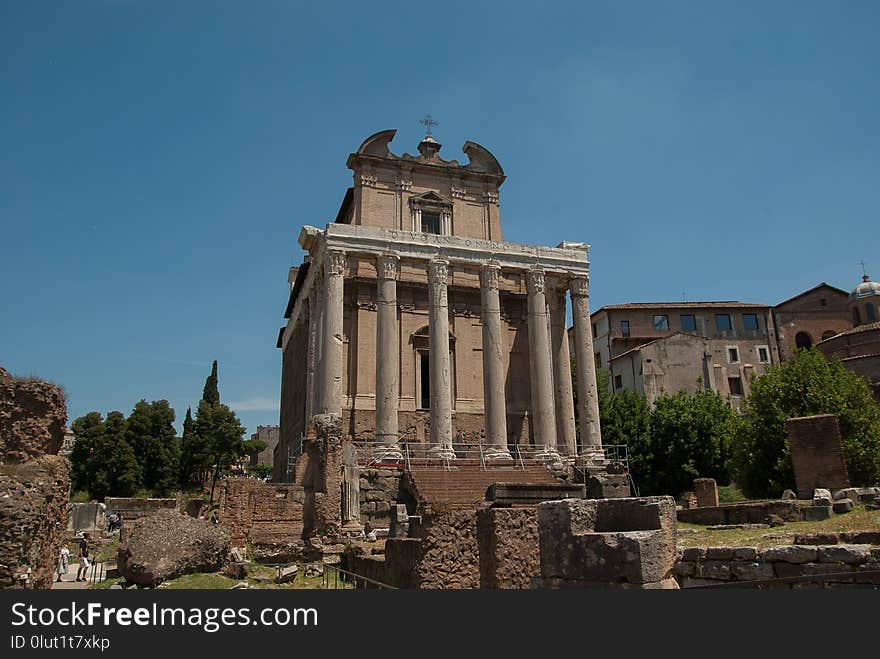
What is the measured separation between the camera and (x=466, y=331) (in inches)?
1241

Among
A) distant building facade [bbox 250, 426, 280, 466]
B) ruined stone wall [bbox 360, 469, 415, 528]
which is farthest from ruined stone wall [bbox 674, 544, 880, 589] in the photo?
distant building facade [bbox 250, 426, 280, 466]

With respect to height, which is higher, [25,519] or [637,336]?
[637,336]

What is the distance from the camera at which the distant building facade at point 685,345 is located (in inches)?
1817

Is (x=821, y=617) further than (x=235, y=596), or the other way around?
(x=235, y=596)

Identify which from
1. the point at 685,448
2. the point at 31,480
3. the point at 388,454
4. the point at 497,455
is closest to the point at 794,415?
the point at 685,448

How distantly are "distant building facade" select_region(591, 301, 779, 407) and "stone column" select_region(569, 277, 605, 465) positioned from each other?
1768 centimetres

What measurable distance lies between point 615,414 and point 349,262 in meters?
15.2

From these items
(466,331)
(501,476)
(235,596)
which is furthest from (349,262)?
(235,596)

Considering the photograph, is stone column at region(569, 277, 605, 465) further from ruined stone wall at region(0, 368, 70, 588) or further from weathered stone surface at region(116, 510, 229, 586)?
ruined stone wall at region(0, 368, 70, 588)

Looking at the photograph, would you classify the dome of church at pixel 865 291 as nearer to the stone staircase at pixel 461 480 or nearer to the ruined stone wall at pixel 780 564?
the stone staircase at pixel 461 480

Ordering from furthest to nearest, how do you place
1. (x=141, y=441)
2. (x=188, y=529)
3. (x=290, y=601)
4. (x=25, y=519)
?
(x=141, y=441), (x=188, y=529), (x=25, y=519), (x=290, y=601)

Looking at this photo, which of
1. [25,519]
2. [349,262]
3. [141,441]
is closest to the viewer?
[25,519]

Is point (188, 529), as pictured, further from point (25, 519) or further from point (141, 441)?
point (141, 441)

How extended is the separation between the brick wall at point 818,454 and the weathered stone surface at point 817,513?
12.6 feet
